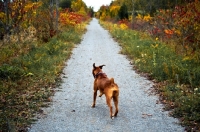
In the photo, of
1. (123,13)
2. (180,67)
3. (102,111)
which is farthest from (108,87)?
(123,13)

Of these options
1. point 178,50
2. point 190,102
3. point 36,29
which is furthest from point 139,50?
point 190,102

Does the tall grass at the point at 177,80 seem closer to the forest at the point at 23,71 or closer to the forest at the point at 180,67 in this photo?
the forest at the point at 180,67

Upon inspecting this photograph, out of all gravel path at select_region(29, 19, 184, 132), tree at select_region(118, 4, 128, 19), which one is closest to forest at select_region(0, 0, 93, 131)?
gravel path at select_region(29, 19, 184, 132)

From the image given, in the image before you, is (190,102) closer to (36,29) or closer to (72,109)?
(72,109)

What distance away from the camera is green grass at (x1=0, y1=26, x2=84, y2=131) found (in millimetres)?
5449

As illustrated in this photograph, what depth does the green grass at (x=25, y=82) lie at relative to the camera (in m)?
5.45

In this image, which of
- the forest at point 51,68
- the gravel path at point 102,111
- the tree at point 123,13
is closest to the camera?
the gravel path at point 102,111

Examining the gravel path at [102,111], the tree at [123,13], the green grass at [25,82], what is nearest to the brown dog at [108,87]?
the gravel path at [102,111]

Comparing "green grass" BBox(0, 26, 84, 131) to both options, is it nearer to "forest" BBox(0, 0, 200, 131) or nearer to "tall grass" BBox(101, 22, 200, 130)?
"forest" BBox(0, 0, 200, 131)

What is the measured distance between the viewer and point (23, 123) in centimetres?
514

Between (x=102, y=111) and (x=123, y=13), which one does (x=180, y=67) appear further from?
(x=123, y=13)

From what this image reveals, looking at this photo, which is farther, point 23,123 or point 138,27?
point 138,27

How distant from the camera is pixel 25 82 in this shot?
7934 mm

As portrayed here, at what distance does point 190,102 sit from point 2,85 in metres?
4.89
